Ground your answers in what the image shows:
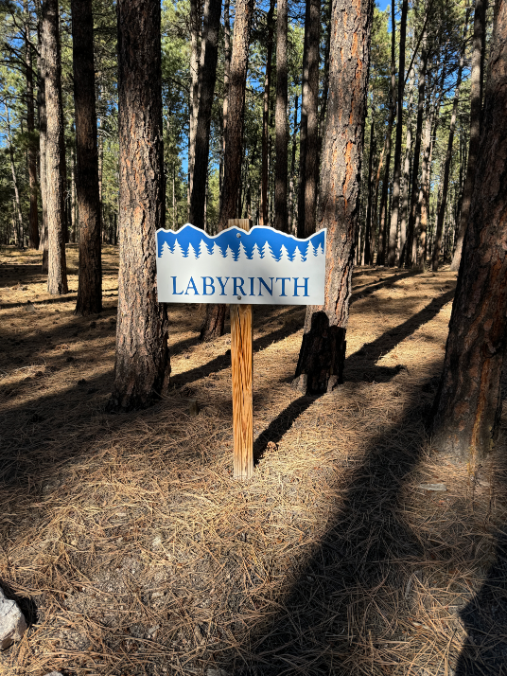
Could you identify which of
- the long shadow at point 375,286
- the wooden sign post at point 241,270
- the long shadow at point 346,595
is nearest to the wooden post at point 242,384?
the wooden sign post at point 241,270

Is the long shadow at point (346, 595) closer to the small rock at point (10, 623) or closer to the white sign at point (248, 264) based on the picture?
the small rock at point (10, 623)

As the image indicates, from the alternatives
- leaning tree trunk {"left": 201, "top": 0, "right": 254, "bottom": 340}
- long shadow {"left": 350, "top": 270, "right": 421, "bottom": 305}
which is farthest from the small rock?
long shadow {"left": 350, "top": 270, "right": 421, "bottom": 305}

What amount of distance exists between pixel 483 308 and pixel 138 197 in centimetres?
291

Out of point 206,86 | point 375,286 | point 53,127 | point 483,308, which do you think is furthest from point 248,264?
point 53,127

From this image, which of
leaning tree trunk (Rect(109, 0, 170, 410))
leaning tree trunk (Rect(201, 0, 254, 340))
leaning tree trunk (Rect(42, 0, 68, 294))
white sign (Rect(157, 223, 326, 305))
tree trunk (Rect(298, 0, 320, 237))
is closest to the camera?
white sign (Rect(157, 223, 326, 305))

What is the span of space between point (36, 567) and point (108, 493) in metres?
0.59

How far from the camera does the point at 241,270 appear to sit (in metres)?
2.61

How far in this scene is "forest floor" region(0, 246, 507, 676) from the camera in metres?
1.94

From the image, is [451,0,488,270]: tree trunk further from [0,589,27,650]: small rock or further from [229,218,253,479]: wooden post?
[0,589,27,650]: small rock

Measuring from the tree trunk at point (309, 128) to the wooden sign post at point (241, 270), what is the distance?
750 cm

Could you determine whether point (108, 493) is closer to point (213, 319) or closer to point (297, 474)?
point (297, 474)

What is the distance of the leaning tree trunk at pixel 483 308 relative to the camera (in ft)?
8.52

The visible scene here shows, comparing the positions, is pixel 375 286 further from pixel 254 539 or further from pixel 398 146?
pixel 254 539

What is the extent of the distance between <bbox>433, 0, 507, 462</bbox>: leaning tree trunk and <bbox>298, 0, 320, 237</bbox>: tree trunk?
7235mm
